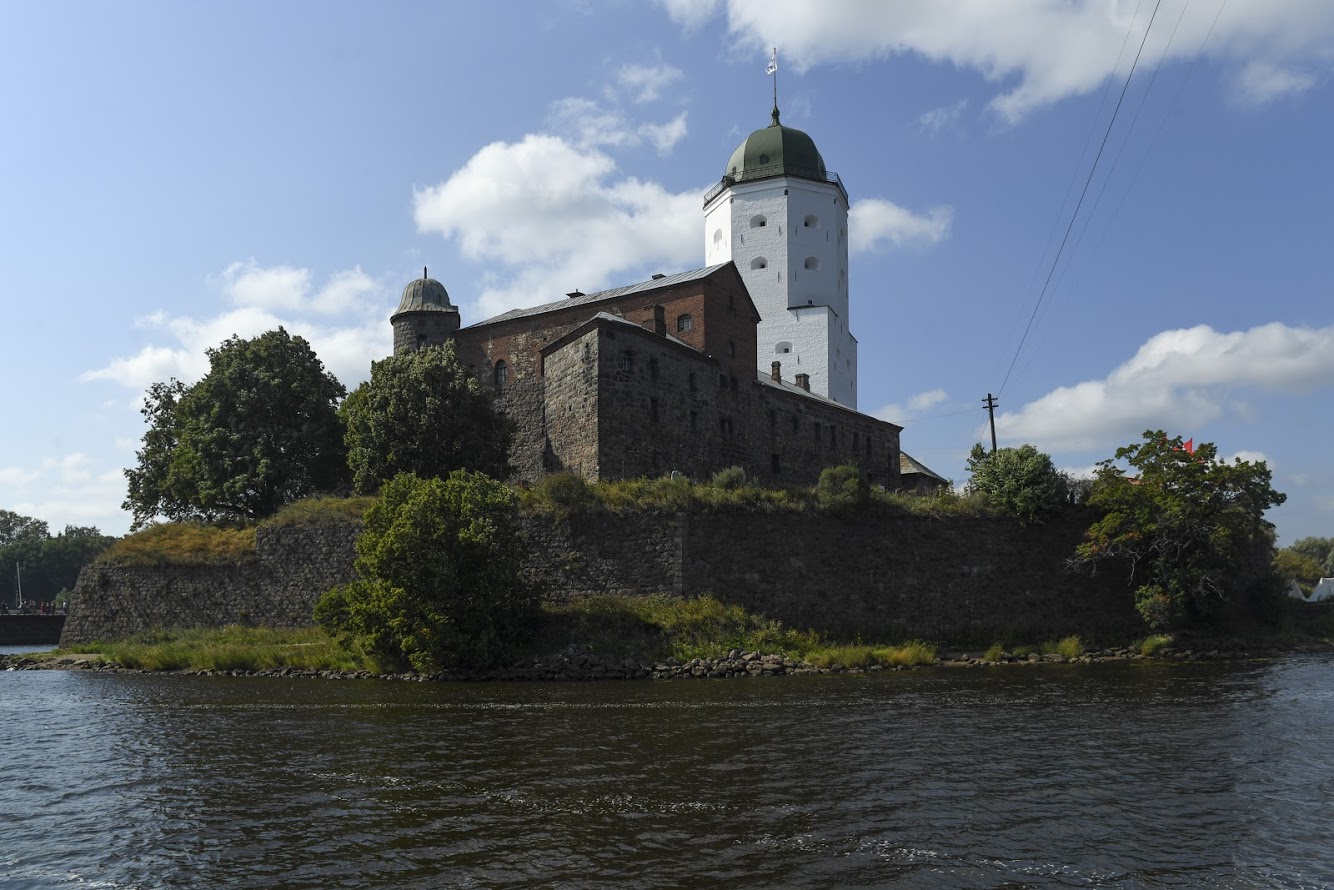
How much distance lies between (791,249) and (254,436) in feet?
115

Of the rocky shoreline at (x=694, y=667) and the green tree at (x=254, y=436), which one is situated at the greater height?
the green tree at (x=254, y=436)

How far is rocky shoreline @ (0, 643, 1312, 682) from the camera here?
93.6 ft

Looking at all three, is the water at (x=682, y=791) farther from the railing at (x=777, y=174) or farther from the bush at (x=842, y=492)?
the railing at (x=777, y=174)

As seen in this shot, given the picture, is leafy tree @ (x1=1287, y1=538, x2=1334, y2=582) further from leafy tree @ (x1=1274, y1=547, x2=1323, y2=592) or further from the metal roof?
the metal roof

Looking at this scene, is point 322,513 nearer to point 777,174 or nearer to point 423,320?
point 423,320

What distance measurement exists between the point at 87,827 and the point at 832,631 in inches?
980

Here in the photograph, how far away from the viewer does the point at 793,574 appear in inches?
1345

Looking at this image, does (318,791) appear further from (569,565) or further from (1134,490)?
(1134,490)

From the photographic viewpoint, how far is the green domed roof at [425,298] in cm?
5075

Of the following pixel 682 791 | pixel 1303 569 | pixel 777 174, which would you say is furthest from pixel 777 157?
pixel 682 791

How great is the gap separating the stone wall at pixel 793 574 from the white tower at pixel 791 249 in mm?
26417

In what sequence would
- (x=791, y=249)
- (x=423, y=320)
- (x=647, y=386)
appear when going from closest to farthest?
(x=647, y=386)
(x=423, y=320)
(x=791, y=249)

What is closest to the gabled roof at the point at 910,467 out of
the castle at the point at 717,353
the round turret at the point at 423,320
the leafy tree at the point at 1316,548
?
the castle at the point at 717,353

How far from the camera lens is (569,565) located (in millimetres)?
33594
